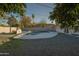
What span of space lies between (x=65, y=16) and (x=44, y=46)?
734 mm

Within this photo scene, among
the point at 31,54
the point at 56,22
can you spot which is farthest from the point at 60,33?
the point at 31,54

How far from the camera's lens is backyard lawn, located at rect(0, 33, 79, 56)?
20.4 feet

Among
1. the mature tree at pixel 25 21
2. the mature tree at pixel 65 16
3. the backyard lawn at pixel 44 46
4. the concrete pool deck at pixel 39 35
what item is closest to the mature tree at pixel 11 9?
the mature tree at pixel 25 21

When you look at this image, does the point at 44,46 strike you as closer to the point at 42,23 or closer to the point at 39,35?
the point at 39,35

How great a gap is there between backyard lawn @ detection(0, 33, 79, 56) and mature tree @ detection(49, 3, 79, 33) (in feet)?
0.74

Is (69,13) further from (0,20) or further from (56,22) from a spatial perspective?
(0,20)

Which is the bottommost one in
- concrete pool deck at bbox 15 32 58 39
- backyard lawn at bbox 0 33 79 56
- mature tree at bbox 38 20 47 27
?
backyard lawn at bbox 0 33 79 56

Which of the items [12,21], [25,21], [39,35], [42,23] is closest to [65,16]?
[42,23]

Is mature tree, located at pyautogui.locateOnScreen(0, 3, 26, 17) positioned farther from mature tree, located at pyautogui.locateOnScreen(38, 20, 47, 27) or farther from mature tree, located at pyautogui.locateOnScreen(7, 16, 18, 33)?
mature tree, located at pyautogui.locateOnScreen(38, 20, 47, 27)

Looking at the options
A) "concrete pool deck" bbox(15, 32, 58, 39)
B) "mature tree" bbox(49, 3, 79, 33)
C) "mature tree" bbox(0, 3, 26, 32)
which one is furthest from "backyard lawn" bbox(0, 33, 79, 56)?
"mature tree" bbox(0, 3, 26, 32)

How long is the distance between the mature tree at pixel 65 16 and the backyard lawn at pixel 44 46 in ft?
A: 0.74

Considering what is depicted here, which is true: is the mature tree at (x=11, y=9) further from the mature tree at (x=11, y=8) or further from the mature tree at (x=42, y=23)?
the mature tree at (x=42, y=23)

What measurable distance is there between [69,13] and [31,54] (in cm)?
112

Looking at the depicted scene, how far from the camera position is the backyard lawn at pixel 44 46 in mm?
6211
